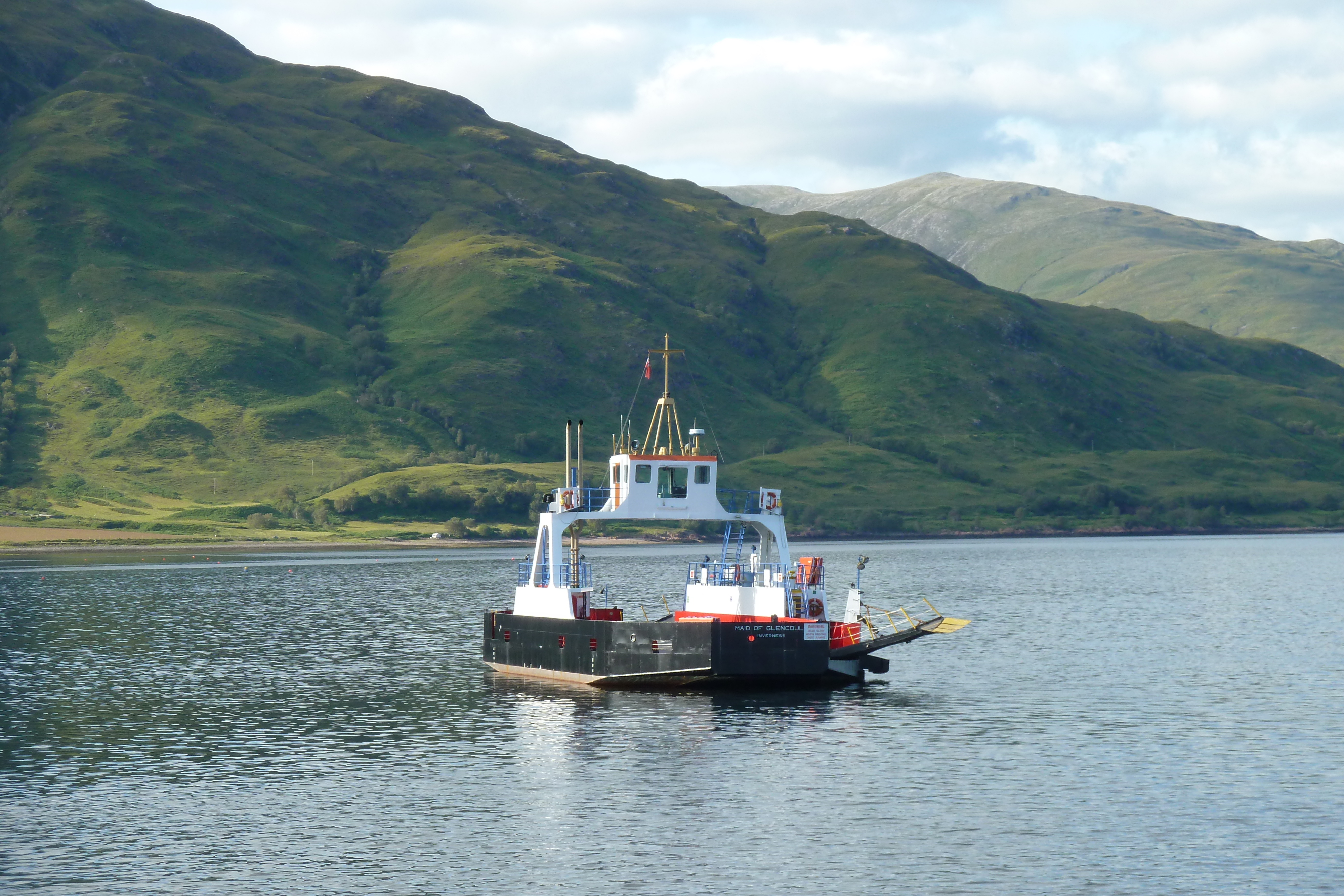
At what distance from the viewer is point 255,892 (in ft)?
117

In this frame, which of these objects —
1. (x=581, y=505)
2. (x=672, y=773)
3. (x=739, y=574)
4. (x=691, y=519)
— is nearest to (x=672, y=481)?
(x=691, y=519)

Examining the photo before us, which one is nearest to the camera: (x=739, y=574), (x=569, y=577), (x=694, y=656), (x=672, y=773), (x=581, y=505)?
(x=672, y=773)

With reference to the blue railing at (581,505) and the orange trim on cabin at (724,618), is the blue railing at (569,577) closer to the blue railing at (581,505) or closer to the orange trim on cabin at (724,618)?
the blue railing at (581,505)

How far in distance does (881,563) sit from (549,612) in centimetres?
12790

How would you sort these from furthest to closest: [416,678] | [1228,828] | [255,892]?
[416,678]
[1228,828]
[255,892]

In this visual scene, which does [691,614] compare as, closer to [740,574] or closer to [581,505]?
[740,574]

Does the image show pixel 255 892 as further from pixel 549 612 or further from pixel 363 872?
pixel 549 612

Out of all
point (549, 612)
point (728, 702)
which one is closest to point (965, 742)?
point (728, 702)

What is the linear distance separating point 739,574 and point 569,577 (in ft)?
29.4

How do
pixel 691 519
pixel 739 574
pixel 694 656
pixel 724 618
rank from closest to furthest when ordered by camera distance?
pixel 694 656 → pixel 691 519 → pixel 724 618 → pixel 739 574

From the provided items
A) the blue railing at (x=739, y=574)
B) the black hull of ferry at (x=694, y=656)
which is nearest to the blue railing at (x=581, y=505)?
the black hull of ferry at (x=694, y=656)

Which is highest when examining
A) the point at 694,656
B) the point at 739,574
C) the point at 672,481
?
the point at 672,481

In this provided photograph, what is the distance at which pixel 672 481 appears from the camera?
68.6 meters

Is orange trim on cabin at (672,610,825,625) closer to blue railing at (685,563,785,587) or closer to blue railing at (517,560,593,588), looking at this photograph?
blue railing at (685,563,785,587)
